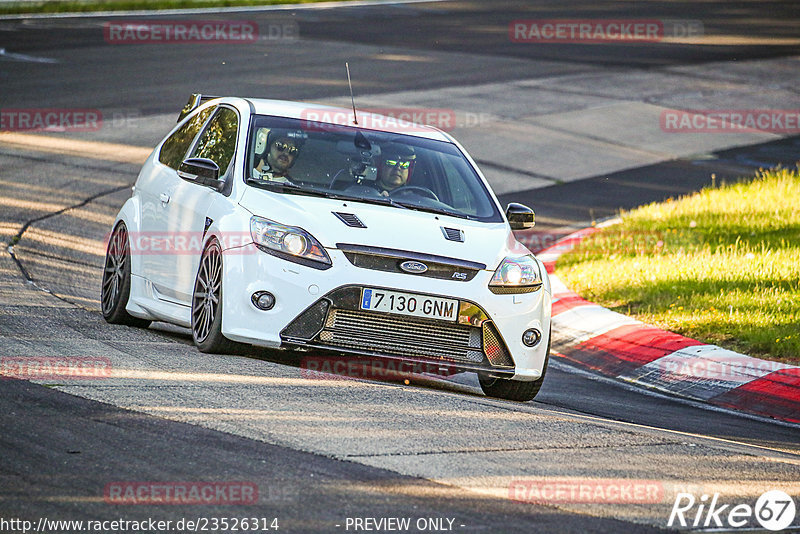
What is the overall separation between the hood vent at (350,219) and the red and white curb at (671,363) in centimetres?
280

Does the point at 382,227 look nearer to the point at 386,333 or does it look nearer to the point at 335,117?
the point at 386,333

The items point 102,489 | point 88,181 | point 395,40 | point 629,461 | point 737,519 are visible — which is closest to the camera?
point 102,489

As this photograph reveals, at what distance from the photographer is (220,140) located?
8.44 m

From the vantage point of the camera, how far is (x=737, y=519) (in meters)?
5.12

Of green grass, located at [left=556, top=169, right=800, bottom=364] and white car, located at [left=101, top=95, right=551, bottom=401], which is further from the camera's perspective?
green grass, located at [left=556, top=169, right=800, bottom=364]

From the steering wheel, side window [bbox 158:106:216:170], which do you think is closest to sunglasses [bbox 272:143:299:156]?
the steering wheel

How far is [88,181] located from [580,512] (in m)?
11.1

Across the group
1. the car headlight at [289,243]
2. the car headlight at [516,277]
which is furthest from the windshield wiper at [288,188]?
the car headlight at [516,277]

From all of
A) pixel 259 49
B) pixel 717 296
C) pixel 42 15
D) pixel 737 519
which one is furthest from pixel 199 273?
pixel 42 15

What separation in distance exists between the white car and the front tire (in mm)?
12

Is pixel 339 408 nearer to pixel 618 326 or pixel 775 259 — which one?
pixel 618 326

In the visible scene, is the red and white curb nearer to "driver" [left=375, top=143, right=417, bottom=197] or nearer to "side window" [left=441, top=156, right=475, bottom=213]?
"side window" [left=441, top=156, right=475, bottom=213]

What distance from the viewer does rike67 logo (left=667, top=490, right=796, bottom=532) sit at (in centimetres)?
503

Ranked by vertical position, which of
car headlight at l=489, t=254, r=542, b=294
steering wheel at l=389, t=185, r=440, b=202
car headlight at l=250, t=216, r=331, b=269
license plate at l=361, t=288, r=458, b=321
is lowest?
license plate at l=361, t=288, r=458, b=321
